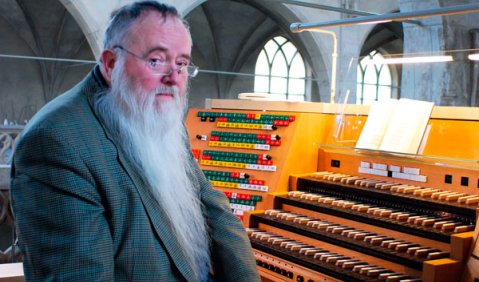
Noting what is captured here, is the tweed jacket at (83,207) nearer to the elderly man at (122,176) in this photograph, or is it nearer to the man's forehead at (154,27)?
the elderly man at (122,176)

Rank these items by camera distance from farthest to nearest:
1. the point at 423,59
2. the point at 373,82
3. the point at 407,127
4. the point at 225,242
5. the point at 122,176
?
1. the point at 373,82
2. the point at 423,59
3. the point at 407,127
4. the point at 225,242
5. the point at 122,176

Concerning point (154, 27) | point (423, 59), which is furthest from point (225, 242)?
point (423, 59)

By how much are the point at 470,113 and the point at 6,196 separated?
768 cm

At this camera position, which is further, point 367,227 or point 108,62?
point 367,227

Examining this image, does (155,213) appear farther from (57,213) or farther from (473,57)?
(473,57)

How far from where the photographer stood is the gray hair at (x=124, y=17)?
1.96 metres

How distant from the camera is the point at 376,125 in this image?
4180 mm

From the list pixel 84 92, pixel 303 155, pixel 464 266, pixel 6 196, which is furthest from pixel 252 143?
pixel 6 196

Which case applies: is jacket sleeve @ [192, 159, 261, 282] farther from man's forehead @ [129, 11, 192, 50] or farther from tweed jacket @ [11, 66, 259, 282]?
man's forehead @ [129, 11, 192, 50]

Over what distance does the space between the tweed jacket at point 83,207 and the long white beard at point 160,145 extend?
0.19 ft

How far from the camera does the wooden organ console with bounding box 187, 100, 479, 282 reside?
338 cm

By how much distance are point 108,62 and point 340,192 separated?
99.1 inches

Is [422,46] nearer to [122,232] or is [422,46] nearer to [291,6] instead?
[291,6]

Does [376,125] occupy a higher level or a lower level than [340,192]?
higher
